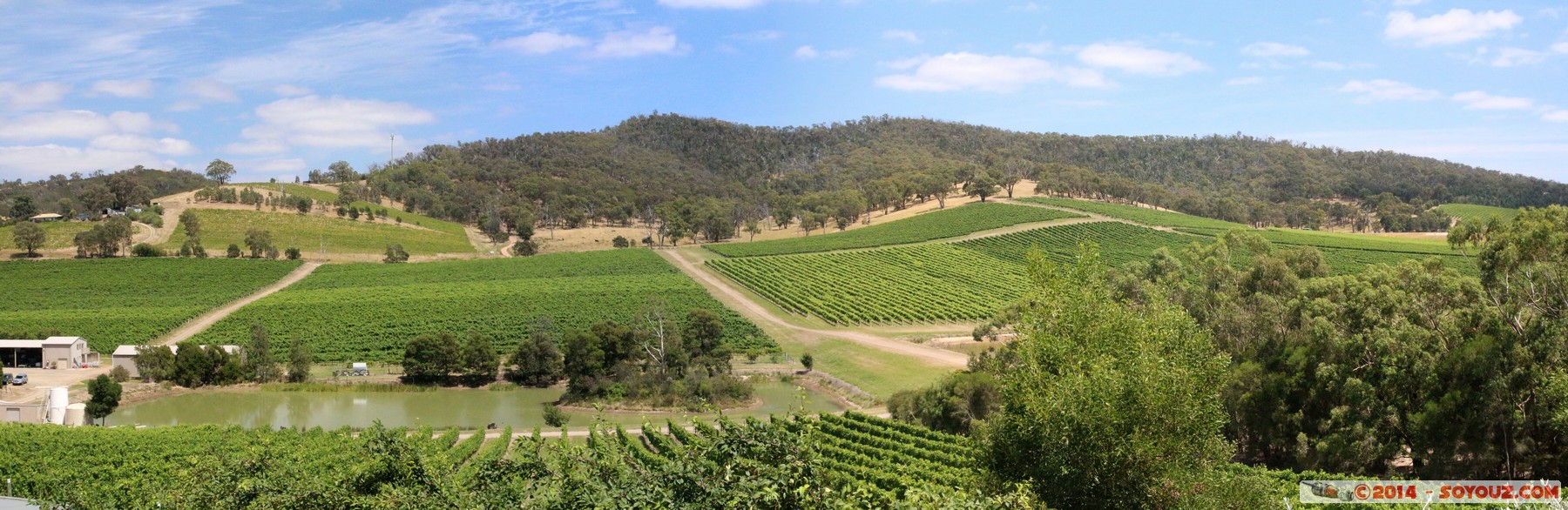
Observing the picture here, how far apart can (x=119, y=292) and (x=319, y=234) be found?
103 feet

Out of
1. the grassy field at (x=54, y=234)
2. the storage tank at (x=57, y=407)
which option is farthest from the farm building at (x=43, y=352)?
the grassy field at (x=54, y=234)

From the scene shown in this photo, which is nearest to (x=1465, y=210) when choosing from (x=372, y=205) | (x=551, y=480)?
(x=372, y=205)

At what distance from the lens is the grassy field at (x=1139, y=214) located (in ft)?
330

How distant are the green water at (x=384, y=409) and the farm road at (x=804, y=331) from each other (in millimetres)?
6968

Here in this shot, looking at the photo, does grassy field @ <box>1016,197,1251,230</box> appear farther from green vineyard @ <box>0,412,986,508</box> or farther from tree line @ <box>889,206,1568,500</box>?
green vineyard @ <box>0,412,986,508</box>

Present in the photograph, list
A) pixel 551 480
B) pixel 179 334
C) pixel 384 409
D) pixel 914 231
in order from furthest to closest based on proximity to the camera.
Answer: pixel 914 231 → pixel 179 334 → pixel 384 409 → pixel 551 480

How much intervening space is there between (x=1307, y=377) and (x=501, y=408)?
112 feet

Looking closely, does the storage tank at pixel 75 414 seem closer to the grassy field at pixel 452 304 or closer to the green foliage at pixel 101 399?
the green foliage at pixel 101 399

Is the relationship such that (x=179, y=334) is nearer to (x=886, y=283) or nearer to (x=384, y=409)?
(x=384, y=409)

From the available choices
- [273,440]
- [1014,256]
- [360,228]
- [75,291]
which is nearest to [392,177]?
[360,228]

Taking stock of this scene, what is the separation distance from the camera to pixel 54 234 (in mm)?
90688

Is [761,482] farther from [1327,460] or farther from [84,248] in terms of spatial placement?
[84,248]

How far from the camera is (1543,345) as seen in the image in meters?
24.0

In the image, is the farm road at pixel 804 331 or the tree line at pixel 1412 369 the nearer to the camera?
the tree line at pixel 1412 369
